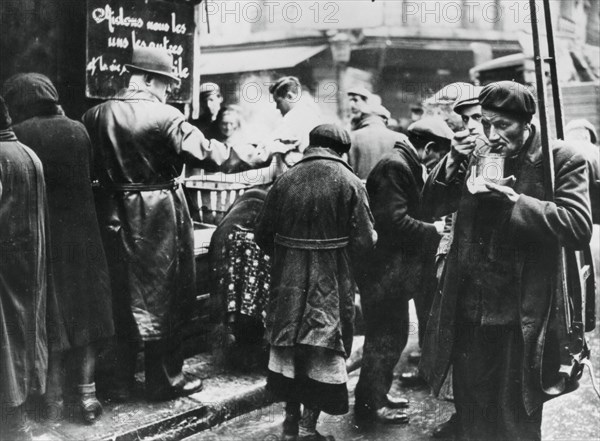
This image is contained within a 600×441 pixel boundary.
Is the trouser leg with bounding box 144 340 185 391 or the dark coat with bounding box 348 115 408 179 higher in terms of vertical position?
the dark coat with bounding box 348 115 408 179

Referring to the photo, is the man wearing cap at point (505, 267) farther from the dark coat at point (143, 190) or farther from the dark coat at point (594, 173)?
the dark coat at point (594, 173)

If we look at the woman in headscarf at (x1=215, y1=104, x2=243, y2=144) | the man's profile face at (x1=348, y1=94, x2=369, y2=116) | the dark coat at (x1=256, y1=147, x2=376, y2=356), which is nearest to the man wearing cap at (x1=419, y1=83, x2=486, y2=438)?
the dark coat at (x1=256, y1=147, x2=376, y2=356)

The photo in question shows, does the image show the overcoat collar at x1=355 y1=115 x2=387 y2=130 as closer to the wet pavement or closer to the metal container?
the wet pavement

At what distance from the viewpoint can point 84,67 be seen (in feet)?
19.2

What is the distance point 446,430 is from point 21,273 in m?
3.13

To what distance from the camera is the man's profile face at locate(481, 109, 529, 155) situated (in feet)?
12.9

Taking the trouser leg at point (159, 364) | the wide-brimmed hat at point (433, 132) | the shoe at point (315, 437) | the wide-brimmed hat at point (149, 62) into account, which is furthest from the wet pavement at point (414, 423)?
the wide-brimmed hat at point (149, 62)

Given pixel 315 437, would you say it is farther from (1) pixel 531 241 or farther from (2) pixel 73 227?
(2) pixel 73 227

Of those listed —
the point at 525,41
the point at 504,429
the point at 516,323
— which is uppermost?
the point at 525,41

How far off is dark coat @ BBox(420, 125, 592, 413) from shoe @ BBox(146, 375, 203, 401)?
204cm

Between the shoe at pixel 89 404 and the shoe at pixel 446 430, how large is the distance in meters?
2.41

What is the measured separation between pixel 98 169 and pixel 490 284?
2.83m

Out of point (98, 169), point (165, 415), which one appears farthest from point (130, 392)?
point (98, 169)

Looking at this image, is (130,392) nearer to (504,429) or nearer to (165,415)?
(165,415)
